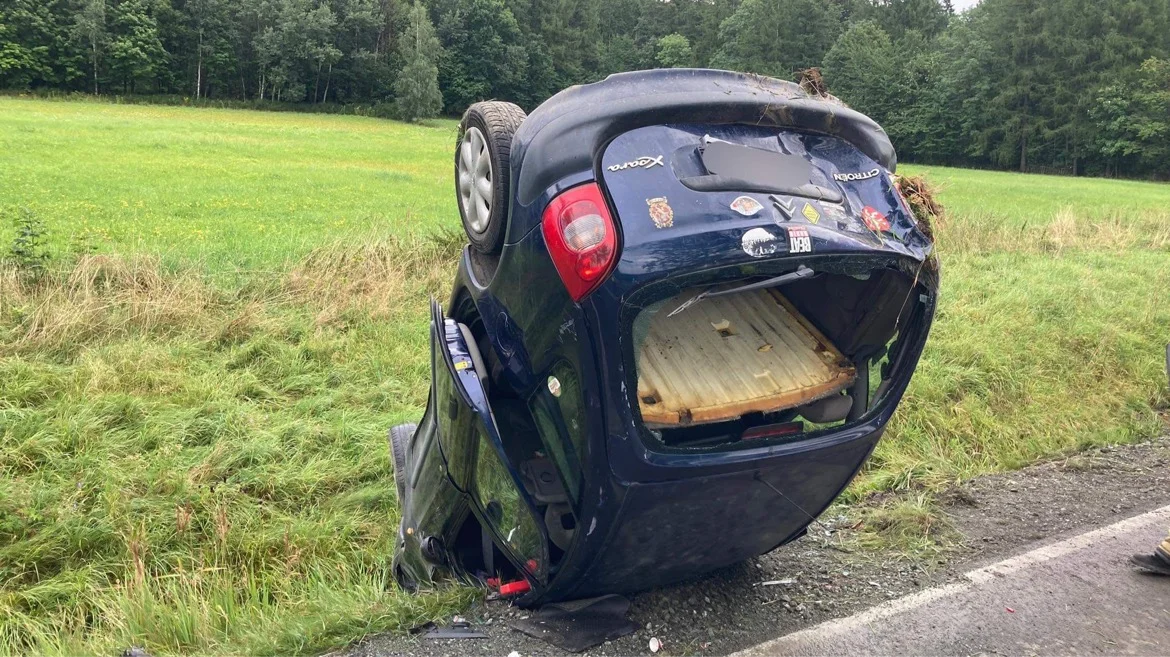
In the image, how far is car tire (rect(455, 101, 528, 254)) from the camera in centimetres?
214

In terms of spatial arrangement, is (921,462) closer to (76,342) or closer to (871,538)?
(871,538)

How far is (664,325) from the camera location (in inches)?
95.6

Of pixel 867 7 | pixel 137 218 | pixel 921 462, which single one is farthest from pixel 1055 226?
pixel 867 7

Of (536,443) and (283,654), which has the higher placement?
(536,443)

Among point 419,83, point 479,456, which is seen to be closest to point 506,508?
point 479,456

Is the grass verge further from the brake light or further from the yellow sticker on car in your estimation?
the yellow sticker on car

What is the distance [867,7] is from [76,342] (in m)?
86.6

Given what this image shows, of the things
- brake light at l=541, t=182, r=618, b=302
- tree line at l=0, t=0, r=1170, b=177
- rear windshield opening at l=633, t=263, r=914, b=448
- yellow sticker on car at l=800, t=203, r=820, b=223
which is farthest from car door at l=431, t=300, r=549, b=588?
tree line at l=0, t=0, r=1170, b=177

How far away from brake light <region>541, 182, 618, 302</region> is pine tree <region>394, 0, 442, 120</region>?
66.6 m

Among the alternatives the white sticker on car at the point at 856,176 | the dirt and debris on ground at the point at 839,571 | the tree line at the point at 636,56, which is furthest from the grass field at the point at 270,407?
the tree line at the point at 636,56

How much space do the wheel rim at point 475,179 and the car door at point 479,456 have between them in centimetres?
31

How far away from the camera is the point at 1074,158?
60.8 meters

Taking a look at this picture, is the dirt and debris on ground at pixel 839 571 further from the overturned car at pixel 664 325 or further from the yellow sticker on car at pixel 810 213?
the yellow sticker on car at pixel 810 213

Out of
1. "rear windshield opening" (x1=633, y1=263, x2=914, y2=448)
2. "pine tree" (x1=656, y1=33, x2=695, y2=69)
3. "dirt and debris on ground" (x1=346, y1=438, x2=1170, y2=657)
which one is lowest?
A: "dirt and debris on ground" (x1=346, y1=438, x2=1170, y2=657)
